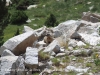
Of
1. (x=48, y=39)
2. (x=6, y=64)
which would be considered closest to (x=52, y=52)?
(x=48, y=39)

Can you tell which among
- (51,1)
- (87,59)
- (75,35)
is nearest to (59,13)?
(51,1)

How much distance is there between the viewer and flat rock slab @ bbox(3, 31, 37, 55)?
1219cm

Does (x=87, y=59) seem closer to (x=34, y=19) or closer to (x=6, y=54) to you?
(x=6, y=54)

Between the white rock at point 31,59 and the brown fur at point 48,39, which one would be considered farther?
the brown fur at point 48,39

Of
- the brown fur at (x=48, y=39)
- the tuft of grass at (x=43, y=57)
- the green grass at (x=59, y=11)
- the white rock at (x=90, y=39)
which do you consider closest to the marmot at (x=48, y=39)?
the brown fur at (x=48, y=39)

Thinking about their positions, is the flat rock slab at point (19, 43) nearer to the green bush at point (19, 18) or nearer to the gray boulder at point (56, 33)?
the gray boulder at point (56, 33)

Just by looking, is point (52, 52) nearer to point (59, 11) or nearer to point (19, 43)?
point (19, 43)

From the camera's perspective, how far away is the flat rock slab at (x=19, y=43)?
12188mm

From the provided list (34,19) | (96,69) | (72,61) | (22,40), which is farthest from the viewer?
(34,19)

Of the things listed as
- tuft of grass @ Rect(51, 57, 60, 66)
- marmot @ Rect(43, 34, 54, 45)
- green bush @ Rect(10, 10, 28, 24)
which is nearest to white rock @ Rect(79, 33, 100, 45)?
marmot @ Rect(43, 34, 54, 45)

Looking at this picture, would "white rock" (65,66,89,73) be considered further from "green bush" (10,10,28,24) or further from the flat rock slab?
"green bush" (10,10,28,24)

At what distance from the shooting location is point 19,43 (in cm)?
1230

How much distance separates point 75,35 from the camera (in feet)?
46.4

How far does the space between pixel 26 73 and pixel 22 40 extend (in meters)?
2.24
